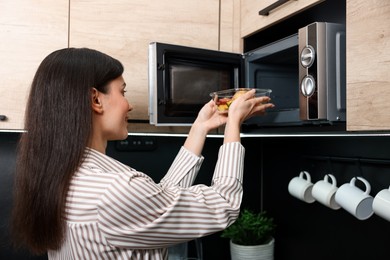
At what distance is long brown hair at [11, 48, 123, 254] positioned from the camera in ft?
2.41

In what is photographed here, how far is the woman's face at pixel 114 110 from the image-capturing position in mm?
812

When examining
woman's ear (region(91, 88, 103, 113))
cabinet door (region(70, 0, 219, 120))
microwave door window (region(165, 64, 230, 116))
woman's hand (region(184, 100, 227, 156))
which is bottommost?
woman's hand (region(184, 100, 227, 156))

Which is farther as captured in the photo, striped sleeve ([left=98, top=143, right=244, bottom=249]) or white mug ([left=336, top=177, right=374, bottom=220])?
white mug ([left=336, top=177, right=374, bottom=220])

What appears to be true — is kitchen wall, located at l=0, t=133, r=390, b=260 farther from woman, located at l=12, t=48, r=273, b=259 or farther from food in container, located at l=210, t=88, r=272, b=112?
woman, located at l=12, t=48, r=273, b=259

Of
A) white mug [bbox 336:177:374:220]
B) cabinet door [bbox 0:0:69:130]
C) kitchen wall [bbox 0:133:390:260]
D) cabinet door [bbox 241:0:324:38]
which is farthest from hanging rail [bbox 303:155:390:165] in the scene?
cabinet door [bbox 0:0:69:130]

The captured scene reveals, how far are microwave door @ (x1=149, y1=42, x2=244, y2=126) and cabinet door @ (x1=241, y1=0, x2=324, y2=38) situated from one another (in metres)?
0.10

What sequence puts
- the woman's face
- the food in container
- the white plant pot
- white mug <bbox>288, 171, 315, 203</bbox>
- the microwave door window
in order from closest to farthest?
1. the woman's face
2. the food in container
3. the microwave door window
4. white mug <bbox>288, 171, 315, 203</bbox>
5. the white plant pot

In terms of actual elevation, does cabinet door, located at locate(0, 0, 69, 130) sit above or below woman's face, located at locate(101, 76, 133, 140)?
above

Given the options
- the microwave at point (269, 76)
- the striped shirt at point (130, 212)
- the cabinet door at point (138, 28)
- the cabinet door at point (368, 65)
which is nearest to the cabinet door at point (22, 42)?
the cabinet door at point (138, 28)

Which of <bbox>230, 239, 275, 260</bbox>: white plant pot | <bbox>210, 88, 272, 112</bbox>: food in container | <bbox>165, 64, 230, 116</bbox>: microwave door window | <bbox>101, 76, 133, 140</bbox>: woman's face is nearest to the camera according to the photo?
<bbox>101, 76, 133, 140</bbox>: woman's face

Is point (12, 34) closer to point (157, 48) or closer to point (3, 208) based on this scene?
point (157, 48)

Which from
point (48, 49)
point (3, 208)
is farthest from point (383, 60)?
point (3, 208)

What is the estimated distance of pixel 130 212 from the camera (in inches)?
27.3

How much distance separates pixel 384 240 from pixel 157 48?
0.78 m
